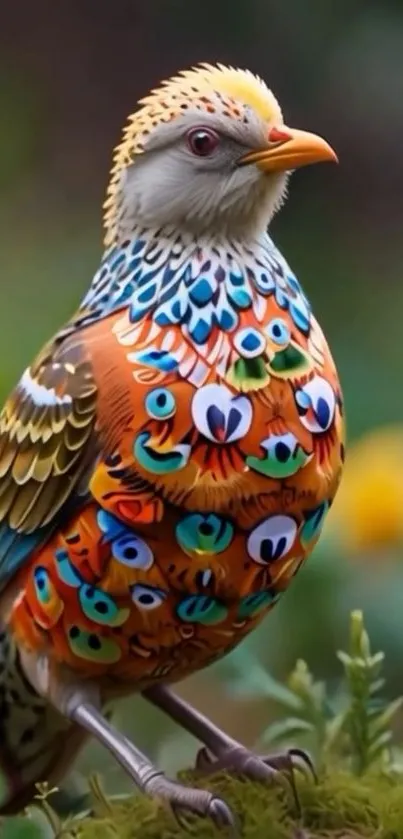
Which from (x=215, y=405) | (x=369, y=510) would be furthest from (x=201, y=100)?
(x=369, y=510)

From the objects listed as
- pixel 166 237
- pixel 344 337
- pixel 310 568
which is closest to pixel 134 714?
pixel 310 568

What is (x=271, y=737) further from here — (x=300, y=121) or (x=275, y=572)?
(x=300, y=121)

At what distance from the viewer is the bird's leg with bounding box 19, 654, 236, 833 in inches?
44.8

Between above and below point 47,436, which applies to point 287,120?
above

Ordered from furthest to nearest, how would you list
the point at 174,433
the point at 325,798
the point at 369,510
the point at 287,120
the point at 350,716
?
the point at 287,120 → the point at 369,510 → the point at 350,716 → the point at 325,798 → the point at 174,433

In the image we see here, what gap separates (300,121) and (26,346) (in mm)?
865

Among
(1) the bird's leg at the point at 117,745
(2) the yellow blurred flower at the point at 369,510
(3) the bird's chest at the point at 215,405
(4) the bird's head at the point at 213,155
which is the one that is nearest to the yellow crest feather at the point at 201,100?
(4) the bird's head at the point at 213,155

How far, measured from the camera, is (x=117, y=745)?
3.75 feet

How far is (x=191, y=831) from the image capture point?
1.14 meters

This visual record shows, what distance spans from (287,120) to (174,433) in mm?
2343

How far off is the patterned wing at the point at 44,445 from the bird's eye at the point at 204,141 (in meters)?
0.15

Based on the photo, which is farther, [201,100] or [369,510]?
[369,510]

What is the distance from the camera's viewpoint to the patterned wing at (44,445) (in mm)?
1132

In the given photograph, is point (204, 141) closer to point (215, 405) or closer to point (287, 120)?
point (215, 405)
